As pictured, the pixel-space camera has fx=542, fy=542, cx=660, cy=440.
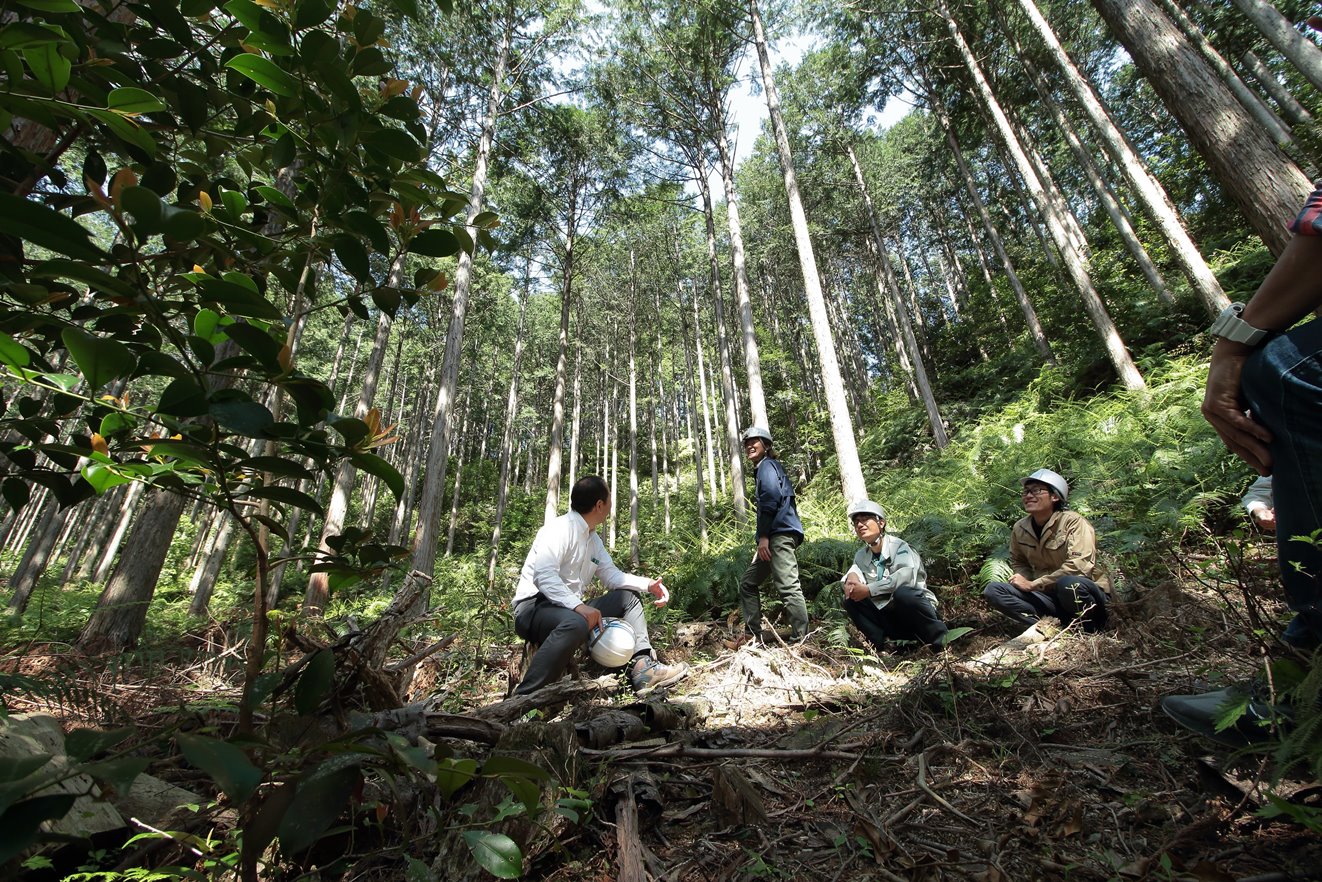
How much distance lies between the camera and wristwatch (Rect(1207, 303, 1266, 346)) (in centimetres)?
133

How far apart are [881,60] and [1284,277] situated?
56.4 ft

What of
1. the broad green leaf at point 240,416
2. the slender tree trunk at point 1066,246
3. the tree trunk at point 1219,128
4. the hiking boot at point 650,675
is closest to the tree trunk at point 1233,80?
the slender tree trunk at point 1066,246

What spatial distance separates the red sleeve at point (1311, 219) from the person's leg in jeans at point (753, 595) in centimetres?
384

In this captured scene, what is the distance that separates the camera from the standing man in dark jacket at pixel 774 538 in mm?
4492

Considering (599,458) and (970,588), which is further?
(599,458)

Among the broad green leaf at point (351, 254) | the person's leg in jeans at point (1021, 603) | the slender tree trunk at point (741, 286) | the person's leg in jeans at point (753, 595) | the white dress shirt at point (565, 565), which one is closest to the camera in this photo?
the broad green leaf at point (351, 254)

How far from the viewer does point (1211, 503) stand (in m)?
4.21

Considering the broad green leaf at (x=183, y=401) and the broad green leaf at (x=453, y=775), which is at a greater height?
the broad green leaf at (x=183, y=401)

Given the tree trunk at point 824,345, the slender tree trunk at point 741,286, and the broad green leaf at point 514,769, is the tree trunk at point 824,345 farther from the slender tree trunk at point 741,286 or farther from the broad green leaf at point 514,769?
the broad green leaf at point 514,769

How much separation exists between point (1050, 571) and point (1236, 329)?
290 centimetres

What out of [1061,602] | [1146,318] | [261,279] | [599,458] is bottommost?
[1061,602]

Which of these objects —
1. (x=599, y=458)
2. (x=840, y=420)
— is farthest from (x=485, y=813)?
(x=599, y=458)

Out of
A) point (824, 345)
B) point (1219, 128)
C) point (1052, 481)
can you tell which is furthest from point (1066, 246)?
point (1052, 481)

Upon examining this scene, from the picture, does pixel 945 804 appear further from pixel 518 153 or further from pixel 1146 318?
pixel 518 153
